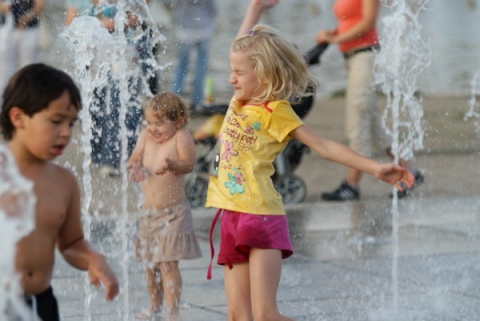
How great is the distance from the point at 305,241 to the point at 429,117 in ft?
21.5

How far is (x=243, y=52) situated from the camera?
4.48 metres

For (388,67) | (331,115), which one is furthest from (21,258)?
(331,115)

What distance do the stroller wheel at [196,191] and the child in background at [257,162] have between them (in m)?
3.56

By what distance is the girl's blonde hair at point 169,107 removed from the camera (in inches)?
209

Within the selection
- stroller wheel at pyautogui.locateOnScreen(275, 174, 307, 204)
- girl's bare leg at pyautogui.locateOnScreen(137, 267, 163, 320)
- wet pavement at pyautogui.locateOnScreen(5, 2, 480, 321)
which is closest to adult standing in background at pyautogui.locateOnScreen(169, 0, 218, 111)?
wet pavement at pyautogui.locateOnScreen(5, 2, 480, 321)

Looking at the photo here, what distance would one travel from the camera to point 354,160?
428 centimetres

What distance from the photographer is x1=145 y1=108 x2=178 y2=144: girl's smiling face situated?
536 cm

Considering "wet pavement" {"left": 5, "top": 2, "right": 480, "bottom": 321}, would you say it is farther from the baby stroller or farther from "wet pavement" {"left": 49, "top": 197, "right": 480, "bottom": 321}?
the baby stroller

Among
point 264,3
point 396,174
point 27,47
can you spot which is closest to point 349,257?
point 264,3

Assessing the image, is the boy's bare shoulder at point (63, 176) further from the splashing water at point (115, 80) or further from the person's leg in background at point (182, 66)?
the person's leg in background at point (182, 66)

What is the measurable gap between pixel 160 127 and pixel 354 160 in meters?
1.35

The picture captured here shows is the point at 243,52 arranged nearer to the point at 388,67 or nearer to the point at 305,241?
the point at 305,241

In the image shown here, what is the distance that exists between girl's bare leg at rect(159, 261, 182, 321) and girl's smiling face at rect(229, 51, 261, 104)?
1163mm

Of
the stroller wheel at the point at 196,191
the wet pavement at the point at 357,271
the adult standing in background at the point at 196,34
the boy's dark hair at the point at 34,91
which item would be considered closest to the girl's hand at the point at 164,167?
the wet pavement at the point at 357,271
